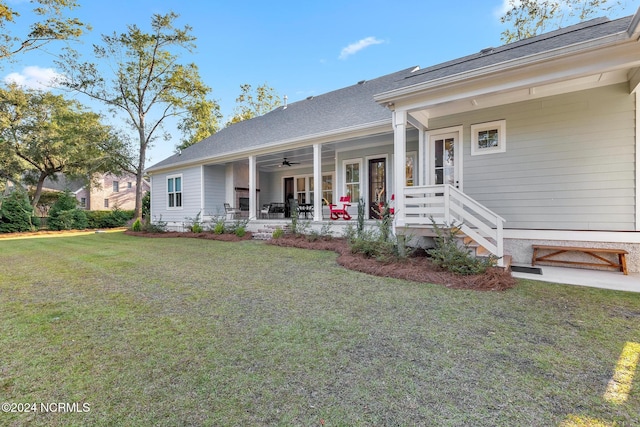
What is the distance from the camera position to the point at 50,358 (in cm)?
224

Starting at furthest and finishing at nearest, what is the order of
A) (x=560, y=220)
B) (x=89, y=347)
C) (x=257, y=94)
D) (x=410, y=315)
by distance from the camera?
(x=257, y=94), (x=560, y=220), (x=410, y=315), (x=89, y=347)

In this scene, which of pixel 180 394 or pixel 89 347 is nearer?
pixel 180 394

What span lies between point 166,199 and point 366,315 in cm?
1422

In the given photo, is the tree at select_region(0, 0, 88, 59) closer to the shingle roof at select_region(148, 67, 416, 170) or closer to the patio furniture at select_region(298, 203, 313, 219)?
the shingle roof at select_region(148, 67, 416, 170)

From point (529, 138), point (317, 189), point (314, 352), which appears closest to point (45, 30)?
point (317, 189)

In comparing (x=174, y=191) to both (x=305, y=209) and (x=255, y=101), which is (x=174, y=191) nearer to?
(x=305, y=209)

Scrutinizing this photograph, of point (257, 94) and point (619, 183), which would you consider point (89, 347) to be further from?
point (257, 94)

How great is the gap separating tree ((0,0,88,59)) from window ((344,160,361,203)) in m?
15.1

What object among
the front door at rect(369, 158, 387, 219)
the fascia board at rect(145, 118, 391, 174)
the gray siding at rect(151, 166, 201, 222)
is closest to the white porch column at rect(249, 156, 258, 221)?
the fascia board at rect(145, 118, 391, 174)

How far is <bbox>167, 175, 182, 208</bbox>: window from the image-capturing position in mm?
13945

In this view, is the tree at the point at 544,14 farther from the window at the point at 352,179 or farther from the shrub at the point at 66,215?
the shrub at the point at 66,215

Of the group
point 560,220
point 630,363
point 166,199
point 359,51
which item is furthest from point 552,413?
point 359,51

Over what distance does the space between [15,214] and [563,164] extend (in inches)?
916

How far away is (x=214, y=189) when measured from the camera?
1314 cm
